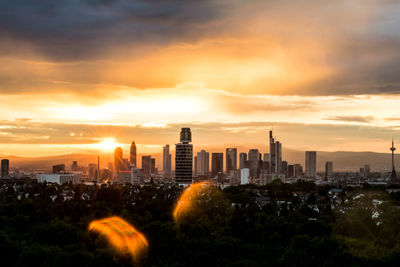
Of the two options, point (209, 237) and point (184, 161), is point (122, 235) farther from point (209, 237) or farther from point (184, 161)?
point (184, 161)

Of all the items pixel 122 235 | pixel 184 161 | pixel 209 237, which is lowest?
pixel 122 235

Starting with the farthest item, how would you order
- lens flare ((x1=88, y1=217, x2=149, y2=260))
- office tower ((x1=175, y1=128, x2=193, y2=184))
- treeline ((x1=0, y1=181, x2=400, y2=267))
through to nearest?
office tower ((x1=175, y1=128, x2=193, y2=184))
lens flare ((x1=88, y1=217, x2=149, y2=260))
treeline ((x1=0, y1=181, x2=400, y2=267))

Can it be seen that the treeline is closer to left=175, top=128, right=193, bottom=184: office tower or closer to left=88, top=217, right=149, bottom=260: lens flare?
left=88, top=217, right=149, bottom=260: lens flare

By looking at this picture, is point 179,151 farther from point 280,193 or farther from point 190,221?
point 190,221

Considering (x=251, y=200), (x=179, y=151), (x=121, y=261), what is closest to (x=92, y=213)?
(x=121, y=261)

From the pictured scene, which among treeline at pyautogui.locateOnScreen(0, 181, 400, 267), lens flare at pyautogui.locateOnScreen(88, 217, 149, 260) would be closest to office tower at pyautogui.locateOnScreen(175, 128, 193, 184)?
treeline at pyautogui.locateOnScreen(0, 181, 400, 267)

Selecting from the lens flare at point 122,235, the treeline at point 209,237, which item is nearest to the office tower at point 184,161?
the treeline at point 209,237

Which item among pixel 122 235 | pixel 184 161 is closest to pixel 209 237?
pixel 122 235

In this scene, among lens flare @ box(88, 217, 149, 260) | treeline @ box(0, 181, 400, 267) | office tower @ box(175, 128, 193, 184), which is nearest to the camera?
treeline @ box(0, 181, 400, 267)

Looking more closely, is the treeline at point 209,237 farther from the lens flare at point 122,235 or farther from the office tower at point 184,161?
the office tower at point 184,161
